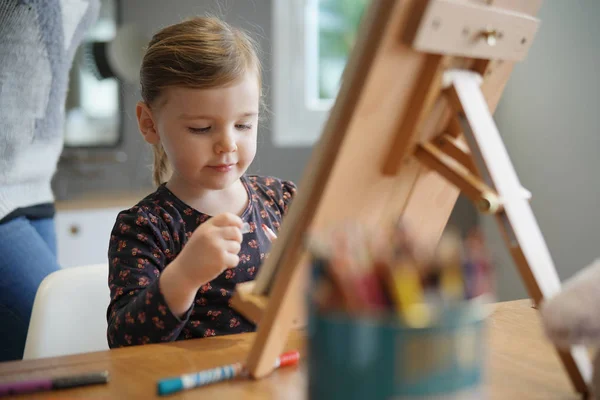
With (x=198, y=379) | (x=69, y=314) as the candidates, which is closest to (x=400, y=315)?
(x=198, y=379)

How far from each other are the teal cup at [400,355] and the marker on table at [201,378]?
23 cm

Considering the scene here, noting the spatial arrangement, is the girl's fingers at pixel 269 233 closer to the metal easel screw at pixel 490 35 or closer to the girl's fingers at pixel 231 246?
the girl's fingers at pixel 231 246

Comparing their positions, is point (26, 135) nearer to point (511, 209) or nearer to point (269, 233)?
point (269, 233)

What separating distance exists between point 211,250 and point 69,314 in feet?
1.24

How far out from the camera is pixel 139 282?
3.08 ft

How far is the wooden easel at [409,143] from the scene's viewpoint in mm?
559

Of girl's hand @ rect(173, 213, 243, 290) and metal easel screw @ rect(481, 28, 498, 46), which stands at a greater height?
metal easel screw @ rect(481, 28, 498, 46)

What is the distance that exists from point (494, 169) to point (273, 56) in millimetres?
2544

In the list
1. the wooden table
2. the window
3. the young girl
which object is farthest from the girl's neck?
the window

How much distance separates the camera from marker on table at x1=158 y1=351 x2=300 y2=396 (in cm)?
62

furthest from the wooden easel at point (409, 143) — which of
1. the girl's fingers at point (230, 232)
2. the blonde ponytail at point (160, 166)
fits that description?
the blonde ponytail at point (160, 166)

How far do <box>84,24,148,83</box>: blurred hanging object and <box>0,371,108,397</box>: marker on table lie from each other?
2218 millimetres

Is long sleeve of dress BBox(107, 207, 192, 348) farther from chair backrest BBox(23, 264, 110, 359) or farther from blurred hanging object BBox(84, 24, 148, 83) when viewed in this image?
blurred hanging object BBox(84, 24, 148, 83)

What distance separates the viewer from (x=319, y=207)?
1.87 ft
